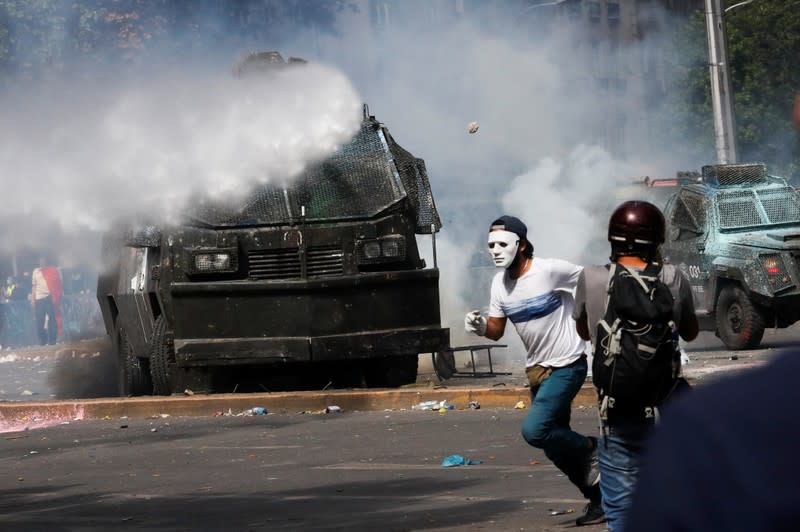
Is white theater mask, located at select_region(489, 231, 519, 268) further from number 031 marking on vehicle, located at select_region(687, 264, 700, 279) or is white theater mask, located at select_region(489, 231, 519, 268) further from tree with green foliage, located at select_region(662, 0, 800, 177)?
tree with green foliage, located at select_region(662, 0, 800, 177)

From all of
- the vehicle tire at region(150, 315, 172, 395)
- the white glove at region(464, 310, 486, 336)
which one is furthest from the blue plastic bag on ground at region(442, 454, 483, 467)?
the vehicle tire at region(150, 315, 172, 395)

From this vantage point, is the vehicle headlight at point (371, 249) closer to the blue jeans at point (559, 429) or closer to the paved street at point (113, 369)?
the paved street at point (113, 369)

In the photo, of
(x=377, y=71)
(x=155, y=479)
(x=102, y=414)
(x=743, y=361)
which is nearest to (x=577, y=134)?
(x=377, y=71)

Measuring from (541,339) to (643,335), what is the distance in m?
1.93

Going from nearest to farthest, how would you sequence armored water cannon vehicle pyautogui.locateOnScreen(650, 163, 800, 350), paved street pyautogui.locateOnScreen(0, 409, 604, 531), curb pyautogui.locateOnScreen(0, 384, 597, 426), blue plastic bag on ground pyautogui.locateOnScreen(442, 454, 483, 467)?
1. paved street pyautogui.locateOnScreen(0, 409, 604, 531)
2. blue plastic bag on ground pyautogui.locateOnScreen(442, 454, 483, 467)
3. curb pyautogui.locateOnScreen(0, 384, 597, 426)
4. armored water cannon vehicle pyautogui.locateOnScreen(650, 163, 800, 350)

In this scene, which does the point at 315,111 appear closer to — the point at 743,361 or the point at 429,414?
the point at 429,414

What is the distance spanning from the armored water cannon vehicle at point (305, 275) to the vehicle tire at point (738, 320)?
544cm

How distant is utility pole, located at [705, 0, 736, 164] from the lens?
25177 millimetres

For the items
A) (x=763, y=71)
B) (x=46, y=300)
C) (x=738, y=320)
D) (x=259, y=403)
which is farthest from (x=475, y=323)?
(x=763, y=71)

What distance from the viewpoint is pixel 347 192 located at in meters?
13.5

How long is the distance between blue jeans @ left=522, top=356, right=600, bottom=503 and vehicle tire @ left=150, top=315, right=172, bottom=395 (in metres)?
7.07

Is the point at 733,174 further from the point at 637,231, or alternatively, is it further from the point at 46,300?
the point at 46,300

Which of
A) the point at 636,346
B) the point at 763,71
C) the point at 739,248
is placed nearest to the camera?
the point at 636,346

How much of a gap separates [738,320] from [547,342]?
37.1 ft
